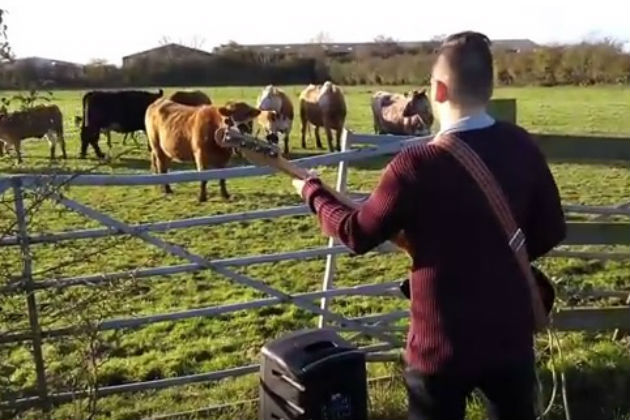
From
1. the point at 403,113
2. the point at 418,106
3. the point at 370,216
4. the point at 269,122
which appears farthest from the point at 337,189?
the point at 403,113

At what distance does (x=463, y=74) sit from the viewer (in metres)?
2.62

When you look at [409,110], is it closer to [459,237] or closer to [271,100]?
[271,100]

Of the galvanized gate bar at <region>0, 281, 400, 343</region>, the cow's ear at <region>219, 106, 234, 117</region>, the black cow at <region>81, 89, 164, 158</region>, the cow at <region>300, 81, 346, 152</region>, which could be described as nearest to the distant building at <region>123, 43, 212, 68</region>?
the black cow at <region>81, 89, 164, 158</region>

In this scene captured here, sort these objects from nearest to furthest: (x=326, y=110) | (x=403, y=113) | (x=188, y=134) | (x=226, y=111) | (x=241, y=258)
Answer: (x=241, y=258) → (x=226, y=111) → (x=188, y=134) → (x=403, y=113) → (x=326, y=110)

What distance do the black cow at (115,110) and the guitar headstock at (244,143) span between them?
64.7 feet

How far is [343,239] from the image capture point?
2.76 metres

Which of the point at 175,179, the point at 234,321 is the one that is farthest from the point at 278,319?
the point at 175,179

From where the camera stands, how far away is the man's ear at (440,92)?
265 cm

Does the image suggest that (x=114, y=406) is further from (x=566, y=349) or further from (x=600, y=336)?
(x=600, y=336)

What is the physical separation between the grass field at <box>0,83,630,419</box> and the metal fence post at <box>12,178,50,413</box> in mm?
71

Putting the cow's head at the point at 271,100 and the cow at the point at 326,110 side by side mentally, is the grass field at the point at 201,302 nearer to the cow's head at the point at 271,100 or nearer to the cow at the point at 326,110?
the cow at the point at 326,110

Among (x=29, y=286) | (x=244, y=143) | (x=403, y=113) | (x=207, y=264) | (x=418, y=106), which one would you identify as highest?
(x=244, y=143)

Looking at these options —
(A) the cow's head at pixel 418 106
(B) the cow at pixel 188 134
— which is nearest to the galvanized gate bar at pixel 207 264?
(B) the cow at pixel 188 134

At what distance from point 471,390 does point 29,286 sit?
2.17 meters
